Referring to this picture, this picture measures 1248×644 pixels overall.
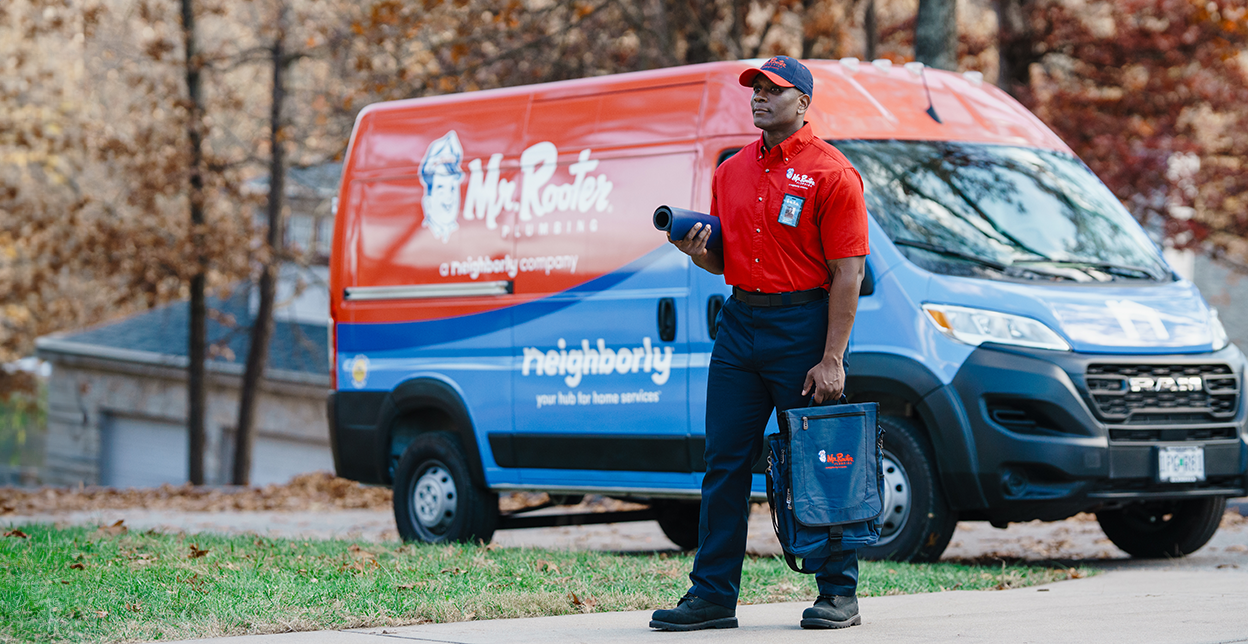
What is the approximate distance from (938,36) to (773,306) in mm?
9294

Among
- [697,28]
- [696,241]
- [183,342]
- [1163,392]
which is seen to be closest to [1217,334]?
[1163,392]

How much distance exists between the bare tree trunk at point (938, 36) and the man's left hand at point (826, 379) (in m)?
9.26

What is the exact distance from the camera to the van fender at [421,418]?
9141mm

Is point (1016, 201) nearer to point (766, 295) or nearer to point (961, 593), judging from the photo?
point (961, 593)

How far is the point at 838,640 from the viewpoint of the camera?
4.91m

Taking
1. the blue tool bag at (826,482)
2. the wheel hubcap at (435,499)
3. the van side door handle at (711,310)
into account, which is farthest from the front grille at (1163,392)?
the wheel hubcap at (435,499)

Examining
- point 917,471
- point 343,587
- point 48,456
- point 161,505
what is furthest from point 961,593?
point 48,456

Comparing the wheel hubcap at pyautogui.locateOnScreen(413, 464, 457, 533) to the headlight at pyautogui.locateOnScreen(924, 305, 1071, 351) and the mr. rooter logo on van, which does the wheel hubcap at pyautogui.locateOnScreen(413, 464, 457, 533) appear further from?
the headlight at pyautogui.locateOnScreen(924, 305, 1071, 351)

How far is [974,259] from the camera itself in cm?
768

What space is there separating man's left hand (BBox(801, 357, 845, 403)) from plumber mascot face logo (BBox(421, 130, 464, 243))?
14.5 ft

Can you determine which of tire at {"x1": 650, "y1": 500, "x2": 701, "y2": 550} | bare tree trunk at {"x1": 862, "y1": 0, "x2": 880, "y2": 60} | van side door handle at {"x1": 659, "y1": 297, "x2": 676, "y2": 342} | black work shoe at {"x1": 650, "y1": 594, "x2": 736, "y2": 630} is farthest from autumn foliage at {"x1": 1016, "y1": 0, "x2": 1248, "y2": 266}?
black work shoe at {"x1": 650, "y1": 594, "x2": 736, "y2": 630}

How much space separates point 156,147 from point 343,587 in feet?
53.7

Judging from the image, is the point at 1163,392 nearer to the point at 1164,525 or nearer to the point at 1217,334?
the point at 1217,334

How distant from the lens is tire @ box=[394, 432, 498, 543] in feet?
30.0
